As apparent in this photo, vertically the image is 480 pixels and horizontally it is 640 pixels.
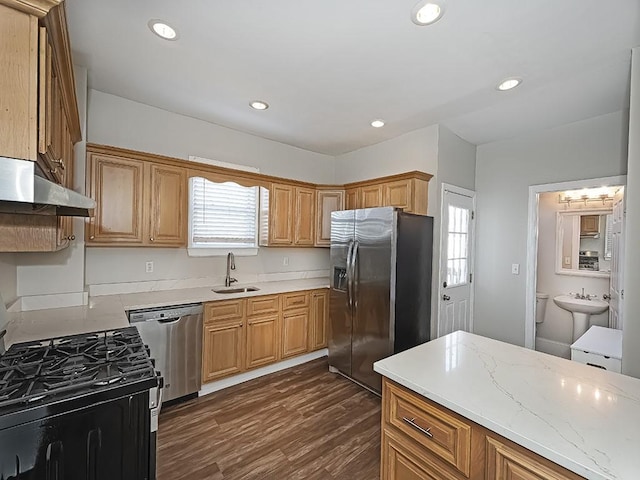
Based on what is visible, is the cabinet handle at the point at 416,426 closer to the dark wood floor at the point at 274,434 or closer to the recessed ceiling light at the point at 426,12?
the dark wood floor at the point at 274,434

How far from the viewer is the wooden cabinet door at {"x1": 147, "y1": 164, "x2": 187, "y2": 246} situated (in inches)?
112

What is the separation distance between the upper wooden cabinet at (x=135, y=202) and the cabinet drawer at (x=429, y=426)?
2525mm

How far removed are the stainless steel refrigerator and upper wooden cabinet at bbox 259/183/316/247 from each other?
61 centimetres

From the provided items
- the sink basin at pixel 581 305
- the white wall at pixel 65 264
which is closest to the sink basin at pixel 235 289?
the white wall at pixel 65 264

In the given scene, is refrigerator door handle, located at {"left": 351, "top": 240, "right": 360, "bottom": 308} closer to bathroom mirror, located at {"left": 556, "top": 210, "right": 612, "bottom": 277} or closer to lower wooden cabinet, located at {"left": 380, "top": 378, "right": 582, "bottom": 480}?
lower wooden cabinet, located at {"left": 380, "top": 378, "right": 582, "bottom": 480}

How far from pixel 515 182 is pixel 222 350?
392cm

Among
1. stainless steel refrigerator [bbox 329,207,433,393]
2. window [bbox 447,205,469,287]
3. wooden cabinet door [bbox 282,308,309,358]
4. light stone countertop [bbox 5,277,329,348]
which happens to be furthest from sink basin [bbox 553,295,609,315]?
light stone countertop [bbox 5,277,329,348]

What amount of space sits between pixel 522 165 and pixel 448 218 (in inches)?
46.1

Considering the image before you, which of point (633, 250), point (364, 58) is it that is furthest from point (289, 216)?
point (633, 250)

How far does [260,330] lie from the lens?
3.21 metres

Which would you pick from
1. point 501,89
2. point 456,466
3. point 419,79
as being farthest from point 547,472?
point 501,89

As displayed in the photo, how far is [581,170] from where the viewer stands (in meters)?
3.21

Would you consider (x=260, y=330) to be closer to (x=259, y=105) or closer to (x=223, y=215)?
(x=223, y=215)

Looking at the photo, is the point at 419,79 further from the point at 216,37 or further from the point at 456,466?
the point at 456,466
